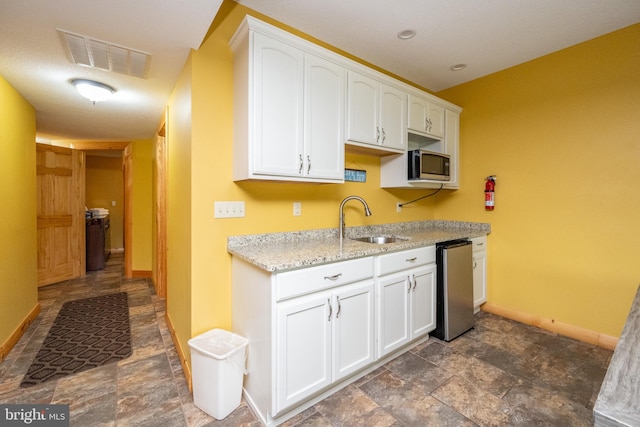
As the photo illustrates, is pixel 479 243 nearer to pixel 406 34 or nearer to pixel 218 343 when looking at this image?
pixel 406 34

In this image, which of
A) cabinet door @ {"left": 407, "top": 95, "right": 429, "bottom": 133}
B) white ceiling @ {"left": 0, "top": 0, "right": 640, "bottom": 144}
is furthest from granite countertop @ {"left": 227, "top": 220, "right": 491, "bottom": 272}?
white ceiling @ {"left": 0, "top": 0, "right": 640, "bottom": 144}

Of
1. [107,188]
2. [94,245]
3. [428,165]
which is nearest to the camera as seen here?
[428,165]

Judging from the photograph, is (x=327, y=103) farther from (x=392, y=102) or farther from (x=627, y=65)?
(x=627, y=65)

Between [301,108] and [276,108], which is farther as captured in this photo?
[301,108]

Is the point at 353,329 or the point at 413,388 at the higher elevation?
the point at 353,329

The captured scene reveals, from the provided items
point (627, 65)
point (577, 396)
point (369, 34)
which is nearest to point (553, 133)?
point (627, 65)

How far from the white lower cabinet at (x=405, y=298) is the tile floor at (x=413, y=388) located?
20 centimetres

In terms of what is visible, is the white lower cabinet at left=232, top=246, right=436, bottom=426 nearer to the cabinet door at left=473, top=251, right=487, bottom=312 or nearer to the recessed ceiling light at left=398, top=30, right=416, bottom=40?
the cabinet door at left=473, top=251, right=487, bottom=312

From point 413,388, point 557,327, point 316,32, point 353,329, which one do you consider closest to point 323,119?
point 316,32

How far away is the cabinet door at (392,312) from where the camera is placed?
2012 millimetres

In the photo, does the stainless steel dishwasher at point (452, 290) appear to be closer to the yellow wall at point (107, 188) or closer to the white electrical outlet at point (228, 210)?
the white electrical outlet at point (228, 210)

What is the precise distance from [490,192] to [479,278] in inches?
36.2

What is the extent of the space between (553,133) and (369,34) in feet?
6.38

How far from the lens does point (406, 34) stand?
232 centimetres
